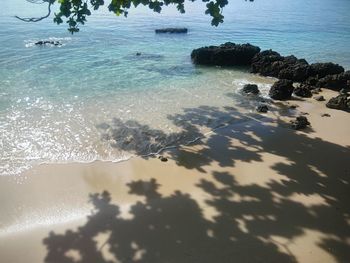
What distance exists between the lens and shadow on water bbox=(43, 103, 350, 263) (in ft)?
21.9

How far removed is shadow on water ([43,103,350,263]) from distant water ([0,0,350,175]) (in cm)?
245

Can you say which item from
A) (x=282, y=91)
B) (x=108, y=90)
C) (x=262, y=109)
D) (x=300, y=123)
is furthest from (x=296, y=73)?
(x=108, y=90)

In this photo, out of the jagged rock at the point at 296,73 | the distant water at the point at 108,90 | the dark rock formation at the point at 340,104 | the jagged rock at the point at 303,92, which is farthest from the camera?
the jagged rock at the point at 296,73

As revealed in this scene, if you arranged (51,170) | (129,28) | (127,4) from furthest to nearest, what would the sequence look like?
1. (129,28)
2. (127,4)
3. (51,170)

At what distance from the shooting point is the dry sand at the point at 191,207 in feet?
22.1

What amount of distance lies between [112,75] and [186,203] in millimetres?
12526

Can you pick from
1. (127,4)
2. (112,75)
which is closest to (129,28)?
(112,75)

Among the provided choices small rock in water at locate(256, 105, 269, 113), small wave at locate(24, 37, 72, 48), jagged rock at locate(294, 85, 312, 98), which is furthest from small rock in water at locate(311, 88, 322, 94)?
small wave at locate(24, 37, 72, 48)

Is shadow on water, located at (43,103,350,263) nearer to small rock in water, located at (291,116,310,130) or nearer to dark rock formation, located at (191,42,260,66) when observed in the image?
small rock in water, located at (291,116,310,130)

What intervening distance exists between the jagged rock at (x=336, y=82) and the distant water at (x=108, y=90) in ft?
9.23

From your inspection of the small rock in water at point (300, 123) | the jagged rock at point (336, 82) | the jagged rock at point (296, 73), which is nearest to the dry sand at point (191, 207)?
the small rock in water at point (300, 123)

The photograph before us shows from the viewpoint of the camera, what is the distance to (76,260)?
21.2 feet

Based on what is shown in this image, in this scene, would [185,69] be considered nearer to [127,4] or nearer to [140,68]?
[140,68]

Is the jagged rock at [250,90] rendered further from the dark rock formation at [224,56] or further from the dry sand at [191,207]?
the dark rock formation at [224,56]
